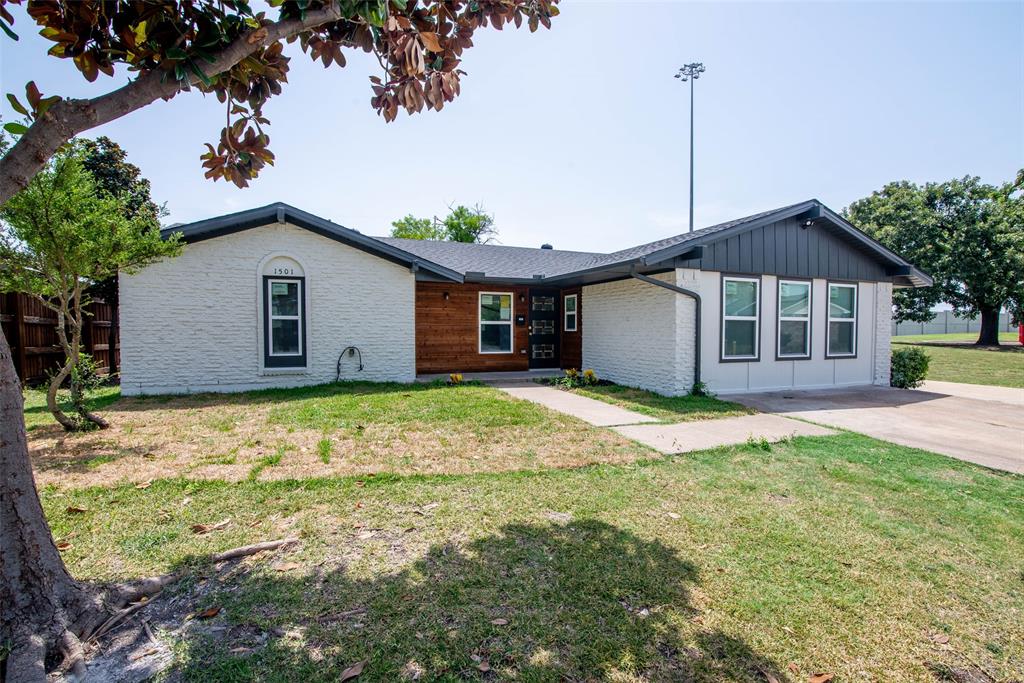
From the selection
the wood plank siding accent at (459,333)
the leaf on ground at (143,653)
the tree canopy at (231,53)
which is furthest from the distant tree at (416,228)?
the leaf on ground at (143,653)

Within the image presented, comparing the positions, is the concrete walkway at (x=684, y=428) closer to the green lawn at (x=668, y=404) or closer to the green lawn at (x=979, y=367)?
the green lawn at (x=668, y=404)

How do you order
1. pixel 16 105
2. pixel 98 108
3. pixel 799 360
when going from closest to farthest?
pixel 16 105 → pixel 98 108 → pixel 799 360

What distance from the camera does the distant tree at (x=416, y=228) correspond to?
35875 mm

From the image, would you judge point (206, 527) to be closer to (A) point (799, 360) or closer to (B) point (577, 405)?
(B) point (577, 405)

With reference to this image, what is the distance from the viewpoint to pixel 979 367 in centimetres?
1488

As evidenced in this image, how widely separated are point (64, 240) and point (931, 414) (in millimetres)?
12166

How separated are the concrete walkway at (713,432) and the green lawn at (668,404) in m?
0.40

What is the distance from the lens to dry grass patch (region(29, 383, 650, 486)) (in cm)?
465

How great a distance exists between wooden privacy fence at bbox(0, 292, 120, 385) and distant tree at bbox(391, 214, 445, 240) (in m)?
24.5

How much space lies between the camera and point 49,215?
518 cm

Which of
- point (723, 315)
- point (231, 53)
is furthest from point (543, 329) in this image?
point (231, 53)

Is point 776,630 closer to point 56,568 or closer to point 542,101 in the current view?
point 56,568

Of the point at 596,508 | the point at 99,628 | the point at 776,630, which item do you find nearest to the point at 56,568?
the point at 99,628

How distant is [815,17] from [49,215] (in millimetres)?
10868
